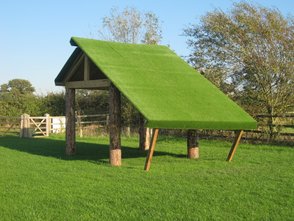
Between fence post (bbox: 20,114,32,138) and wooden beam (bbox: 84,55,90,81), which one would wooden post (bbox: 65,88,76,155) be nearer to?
wooden beam (bbox: 84,55,90,81)

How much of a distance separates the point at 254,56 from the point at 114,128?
1209 centimetres

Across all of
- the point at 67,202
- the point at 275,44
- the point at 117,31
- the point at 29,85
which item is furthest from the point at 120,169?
the point at 29,85

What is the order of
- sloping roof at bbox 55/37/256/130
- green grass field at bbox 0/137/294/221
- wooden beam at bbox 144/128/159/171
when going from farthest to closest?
1. sloping roof at bbox 55/37/256/130
2. wooden beam at bbox 144/128/159/171
3. green grass field at bbox 0/137/294/221

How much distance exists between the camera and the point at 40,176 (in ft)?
35.6

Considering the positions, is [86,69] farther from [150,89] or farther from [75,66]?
[150,89]

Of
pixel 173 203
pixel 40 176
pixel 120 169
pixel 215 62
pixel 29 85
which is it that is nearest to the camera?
pixel 173 203

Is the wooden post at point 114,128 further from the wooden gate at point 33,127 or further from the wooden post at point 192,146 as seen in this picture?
the wooden gate at point 33,127

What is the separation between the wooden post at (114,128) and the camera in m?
13.1

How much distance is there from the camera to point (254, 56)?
23000 mm

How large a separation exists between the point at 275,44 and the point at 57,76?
38.8 feet

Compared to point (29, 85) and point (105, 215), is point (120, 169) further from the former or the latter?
point (29, 85)

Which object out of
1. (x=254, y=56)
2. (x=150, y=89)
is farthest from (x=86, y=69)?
(x=254, y=56)

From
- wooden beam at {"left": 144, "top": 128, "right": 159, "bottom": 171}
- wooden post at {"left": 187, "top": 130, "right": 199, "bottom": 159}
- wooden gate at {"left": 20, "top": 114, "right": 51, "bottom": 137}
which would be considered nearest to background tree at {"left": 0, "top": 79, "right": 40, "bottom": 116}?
wooden gate at {"left": 20, "top": 114, "right": 51, "bottom": 137}

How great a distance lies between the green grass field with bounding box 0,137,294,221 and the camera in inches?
287
